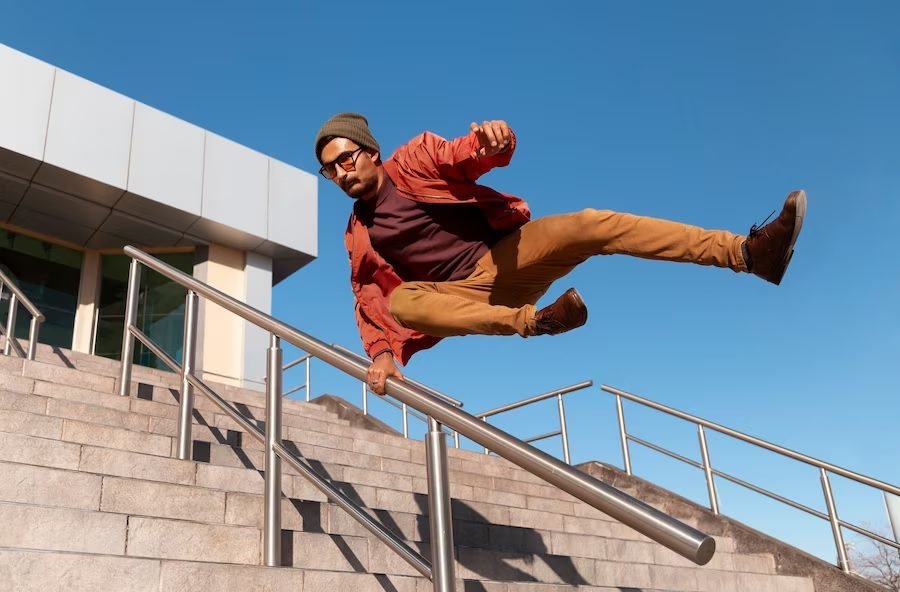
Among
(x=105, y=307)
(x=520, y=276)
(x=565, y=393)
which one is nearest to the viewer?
(x=520, y=276)

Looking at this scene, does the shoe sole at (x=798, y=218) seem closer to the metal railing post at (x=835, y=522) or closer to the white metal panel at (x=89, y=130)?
the metal railing post at (x=835, y=522)

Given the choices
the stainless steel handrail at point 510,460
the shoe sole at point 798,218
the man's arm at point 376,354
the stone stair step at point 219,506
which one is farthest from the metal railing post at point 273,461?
the shoe sole at point 798,218

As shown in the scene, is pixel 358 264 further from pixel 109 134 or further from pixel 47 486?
pixel 109 134

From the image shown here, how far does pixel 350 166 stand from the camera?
3.46 meters

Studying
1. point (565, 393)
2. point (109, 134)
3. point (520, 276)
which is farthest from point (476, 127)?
point (109, 134)

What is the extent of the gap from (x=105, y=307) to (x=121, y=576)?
37.8ft

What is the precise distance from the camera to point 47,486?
3012 millimetres

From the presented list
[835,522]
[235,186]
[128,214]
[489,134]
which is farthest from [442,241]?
[235,186]

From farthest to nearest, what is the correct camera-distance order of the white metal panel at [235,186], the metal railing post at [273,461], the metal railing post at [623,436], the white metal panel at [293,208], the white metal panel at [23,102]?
the white metal panel at [293,208]
the white metal panel at [235,186]
the white metal panel at [23,102]
the metal railing post at [623,436]
the metal railing post at [273,461]

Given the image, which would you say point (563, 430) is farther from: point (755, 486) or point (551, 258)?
point (551, 258)

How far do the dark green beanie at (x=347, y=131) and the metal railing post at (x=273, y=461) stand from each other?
862mm

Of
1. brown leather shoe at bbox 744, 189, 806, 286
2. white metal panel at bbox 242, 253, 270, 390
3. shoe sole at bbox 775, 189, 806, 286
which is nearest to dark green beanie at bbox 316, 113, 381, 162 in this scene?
brown leather shoe at bbox 744, 189, 806, 286

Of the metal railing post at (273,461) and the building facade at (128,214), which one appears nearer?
the metal railing post at (273,461)

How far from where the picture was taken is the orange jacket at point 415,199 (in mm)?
3328
